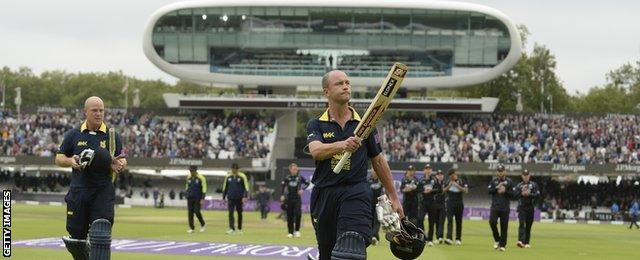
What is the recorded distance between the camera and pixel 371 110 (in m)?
10.0

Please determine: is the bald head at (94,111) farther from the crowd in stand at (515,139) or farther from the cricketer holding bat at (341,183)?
the crowd in stand at (515,139)

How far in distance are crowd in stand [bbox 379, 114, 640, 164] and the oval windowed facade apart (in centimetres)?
486

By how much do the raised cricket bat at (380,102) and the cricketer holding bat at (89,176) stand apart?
4383 mm

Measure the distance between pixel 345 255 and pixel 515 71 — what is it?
104320 millimetres

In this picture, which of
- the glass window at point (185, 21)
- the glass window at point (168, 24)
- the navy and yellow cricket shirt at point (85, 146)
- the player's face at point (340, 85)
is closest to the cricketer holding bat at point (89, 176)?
the navy and yellow cricket shirt at point (85, 146)

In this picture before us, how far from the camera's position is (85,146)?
Result: 45.5 feet

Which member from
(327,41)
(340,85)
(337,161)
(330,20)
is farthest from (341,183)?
(330,20)

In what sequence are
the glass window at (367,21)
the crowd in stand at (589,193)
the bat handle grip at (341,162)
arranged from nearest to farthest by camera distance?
the bat handle grip at (341,162) → the crowd in stand at (589,193) → the glass window at (367,21)

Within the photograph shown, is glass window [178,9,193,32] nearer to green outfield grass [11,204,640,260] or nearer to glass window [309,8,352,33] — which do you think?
glass window [309,8,352,33]

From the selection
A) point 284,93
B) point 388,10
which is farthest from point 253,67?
point 388,10

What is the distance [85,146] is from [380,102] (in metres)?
5.29

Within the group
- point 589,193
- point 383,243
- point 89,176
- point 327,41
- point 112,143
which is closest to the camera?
point 89,176

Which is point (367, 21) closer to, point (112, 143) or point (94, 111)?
point (112, 143)

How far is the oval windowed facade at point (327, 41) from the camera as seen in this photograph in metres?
82.4
